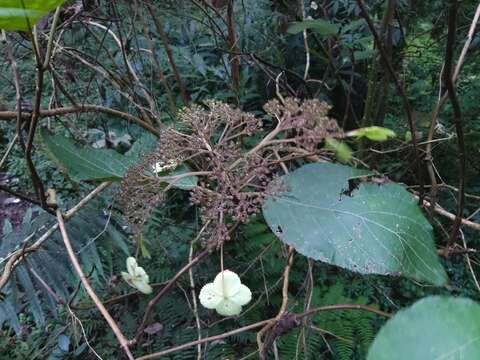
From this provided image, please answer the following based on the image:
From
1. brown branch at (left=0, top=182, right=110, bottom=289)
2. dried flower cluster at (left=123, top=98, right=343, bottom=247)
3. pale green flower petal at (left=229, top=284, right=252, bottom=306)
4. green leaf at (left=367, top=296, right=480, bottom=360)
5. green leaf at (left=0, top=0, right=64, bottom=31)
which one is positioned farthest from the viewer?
brown branch at (left=0, top=182, right=110, bottom=289)

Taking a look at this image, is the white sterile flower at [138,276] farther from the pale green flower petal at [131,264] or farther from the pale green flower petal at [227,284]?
the pale green flower petal at [227,284]

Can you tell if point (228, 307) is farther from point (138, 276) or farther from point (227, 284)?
point (138, 276)

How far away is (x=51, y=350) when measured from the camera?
5.58 ft

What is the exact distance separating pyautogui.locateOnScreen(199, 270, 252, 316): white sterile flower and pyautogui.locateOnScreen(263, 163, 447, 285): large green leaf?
0.37 feet

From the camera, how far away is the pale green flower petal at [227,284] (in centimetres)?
70

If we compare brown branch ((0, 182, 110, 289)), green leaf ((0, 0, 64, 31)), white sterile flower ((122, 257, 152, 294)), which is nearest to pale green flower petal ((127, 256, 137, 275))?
white sterile flower ((122, 257, 152, 294))

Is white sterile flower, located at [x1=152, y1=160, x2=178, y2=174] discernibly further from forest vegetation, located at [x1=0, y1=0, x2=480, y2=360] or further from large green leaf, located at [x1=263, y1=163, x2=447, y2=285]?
large green leaf, located at [x1=263, y1=163, x2=447, y2=285]

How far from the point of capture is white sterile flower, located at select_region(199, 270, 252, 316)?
0.70 meters

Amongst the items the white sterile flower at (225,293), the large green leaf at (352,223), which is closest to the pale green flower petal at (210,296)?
the white sterile flower at (225,293)

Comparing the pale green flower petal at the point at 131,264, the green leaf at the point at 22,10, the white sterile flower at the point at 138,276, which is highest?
the green leaf at the point at 22,10

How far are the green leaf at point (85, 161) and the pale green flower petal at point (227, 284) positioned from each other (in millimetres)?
238

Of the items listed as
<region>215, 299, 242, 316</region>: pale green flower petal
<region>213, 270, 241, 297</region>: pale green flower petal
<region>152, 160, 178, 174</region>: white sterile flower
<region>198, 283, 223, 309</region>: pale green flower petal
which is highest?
<region>152, 160, 178, 174</region>: white sterile flower

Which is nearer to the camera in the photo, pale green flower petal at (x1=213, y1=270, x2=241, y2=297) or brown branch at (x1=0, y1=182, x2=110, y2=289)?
pale green flower petal at (x1=213, y1=270, x2=241, y2=297)

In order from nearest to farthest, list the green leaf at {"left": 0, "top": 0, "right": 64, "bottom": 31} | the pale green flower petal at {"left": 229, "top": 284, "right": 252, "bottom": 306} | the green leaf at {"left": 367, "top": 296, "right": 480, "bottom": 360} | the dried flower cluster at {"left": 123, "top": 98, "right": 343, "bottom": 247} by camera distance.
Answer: the green leaf at {"left": 367, "top": 296, "right": 480, "bottom": 360} < the green leaf at {"left": 0, "top": 0, "right": 64, "bottom": 31} < the dried flower cluster at {"left": 123, "top": 98, "right": 343, "bottom": 247} < the pale green flower petal at {"left": 229, "top": 284, "right": 252, "bottom": 306}
